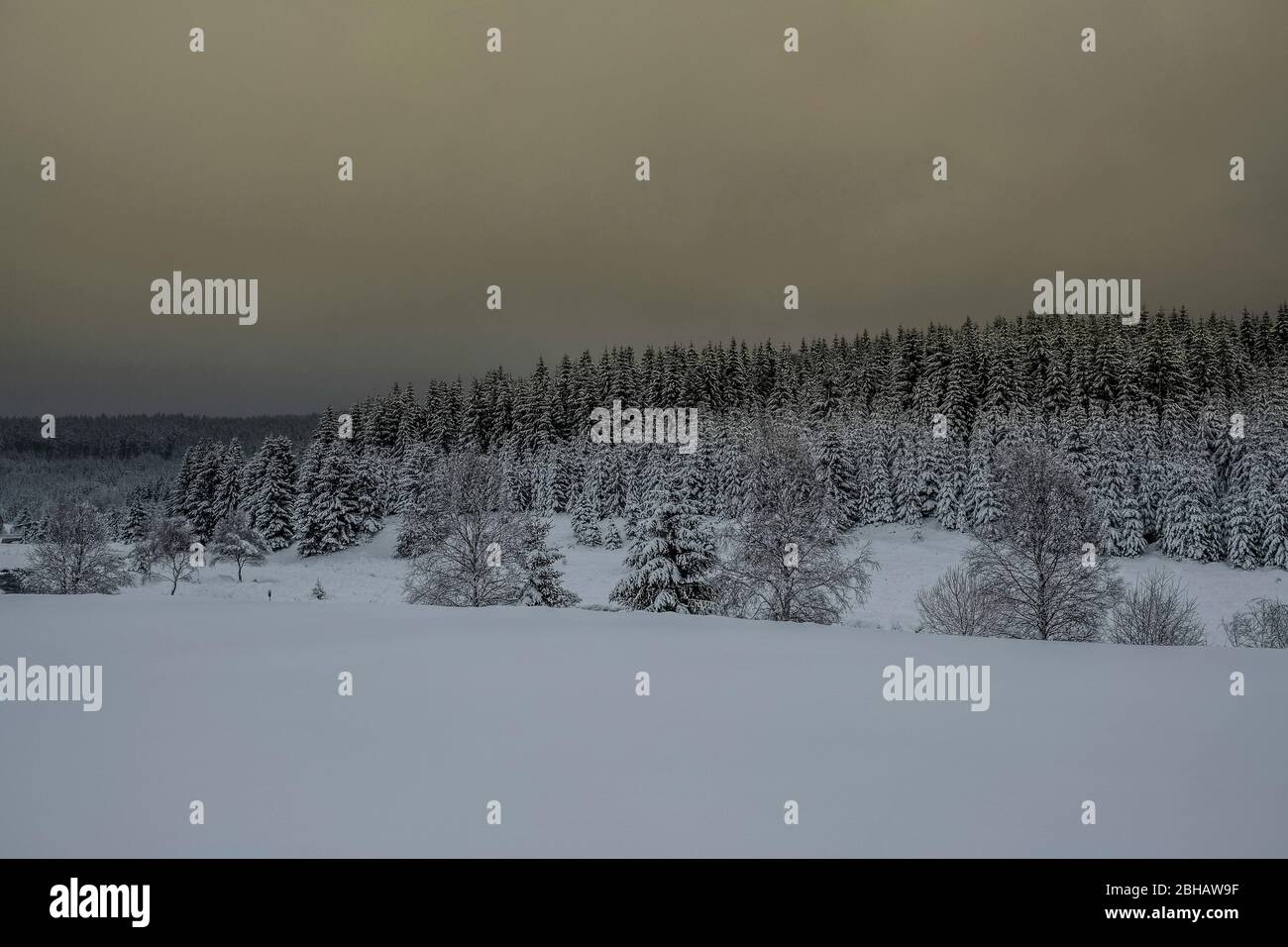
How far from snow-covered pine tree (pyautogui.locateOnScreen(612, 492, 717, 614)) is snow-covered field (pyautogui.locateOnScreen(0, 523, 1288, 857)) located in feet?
60.4

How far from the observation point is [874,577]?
5066 centimetres

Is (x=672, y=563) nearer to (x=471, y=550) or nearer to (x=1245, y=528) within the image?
(x=471, y=550)

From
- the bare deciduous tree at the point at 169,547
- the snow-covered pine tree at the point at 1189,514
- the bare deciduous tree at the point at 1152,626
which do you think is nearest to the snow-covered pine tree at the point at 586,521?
the bare deciduous tree at the point at 169,547

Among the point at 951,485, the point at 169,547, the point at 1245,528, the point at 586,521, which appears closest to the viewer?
the point at 1245,528

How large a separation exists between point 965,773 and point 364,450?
70.3 metres

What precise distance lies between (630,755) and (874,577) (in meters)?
48.2

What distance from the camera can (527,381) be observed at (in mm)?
81938

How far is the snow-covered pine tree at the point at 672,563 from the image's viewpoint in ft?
91.2

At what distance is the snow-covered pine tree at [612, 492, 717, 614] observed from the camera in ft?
91.2

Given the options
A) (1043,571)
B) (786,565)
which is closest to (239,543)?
(786,565)

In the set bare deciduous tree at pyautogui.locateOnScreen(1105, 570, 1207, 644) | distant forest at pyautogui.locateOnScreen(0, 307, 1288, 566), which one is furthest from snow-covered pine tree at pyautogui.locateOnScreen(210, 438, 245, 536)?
bare deciduous tree at pyautogui.locateOnScreen(1105, 570, 1207, 644)

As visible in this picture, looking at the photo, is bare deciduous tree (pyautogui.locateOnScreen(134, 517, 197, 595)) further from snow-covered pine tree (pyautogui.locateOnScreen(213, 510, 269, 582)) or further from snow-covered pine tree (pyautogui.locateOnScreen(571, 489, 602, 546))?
A: snow-covered pine tree (pyautogui.locateOnScreen(571, 489, 602, 546))
